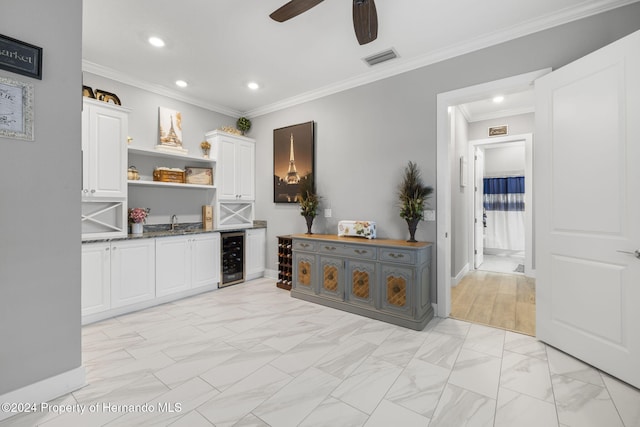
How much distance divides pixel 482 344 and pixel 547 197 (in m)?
1.46

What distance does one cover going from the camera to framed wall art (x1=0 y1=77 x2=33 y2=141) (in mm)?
1660

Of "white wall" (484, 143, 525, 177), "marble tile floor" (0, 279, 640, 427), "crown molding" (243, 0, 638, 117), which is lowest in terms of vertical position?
"marble tile floor" (0, 279, 640, 427)

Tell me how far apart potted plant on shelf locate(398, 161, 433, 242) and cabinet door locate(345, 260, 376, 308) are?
612mm

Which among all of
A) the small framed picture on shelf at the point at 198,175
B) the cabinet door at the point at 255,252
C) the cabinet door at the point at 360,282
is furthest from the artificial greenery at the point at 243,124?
the cabinet door at the point at 360,282

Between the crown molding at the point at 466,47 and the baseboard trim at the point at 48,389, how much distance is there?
4.07 m

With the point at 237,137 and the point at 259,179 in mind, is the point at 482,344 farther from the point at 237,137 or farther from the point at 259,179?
the point at 237,137

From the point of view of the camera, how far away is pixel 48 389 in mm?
1816

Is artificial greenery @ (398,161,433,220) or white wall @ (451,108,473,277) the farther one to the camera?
white wall @ (451,108,473,277)

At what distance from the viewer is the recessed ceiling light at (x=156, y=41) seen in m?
2.92

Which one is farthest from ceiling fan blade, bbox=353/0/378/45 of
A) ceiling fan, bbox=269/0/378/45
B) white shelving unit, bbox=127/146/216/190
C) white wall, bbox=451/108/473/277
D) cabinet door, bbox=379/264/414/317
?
white shelving unit, bbox=127/146/216/190

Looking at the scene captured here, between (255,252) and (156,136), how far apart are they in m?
2.35

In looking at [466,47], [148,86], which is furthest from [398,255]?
[148,86]

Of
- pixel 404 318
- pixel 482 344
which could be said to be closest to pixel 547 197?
pixel 482 344

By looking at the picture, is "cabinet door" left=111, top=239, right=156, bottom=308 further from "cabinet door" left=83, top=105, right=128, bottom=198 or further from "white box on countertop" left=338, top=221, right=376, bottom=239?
"white box on countertop" left=338, top=221, right=376, bottom=239
